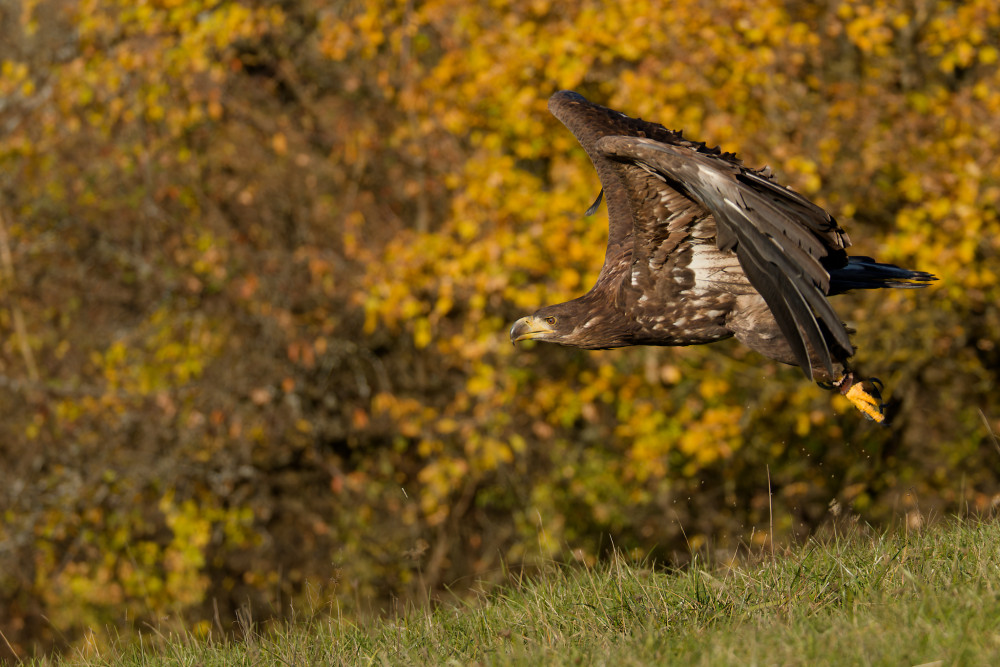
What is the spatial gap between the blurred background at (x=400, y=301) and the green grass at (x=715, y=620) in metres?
4.56

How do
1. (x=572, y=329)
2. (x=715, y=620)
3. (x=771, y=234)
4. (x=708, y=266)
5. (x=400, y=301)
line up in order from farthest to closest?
(x=400, y=301) → (x=572, y=329) → (x=708, y=266) → (x=771, y=234) → (x=715, y=620)

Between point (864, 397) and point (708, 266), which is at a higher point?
point (708, 266)

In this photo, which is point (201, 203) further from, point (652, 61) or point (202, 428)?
point (652, 61)

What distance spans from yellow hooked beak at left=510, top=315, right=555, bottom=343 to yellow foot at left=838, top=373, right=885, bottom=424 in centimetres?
132

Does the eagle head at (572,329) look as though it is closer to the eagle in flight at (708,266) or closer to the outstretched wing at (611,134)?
the eagle in flight at (708,266)

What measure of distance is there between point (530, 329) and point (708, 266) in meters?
0.87

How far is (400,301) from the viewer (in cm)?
901

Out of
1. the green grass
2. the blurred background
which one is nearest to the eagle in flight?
the green grass

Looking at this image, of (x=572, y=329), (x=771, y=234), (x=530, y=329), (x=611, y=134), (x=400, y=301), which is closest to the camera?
(x=771, y=234)

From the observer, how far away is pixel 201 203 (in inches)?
422

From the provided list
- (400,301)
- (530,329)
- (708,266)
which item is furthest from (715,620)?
(400,301)

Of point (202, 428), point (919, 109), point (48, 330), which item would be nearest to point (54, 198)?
point (48, 330)

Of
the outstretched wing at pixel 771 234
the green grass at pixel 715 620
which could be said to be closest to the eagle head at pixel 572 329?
the outstretched wing at pixel 771 234

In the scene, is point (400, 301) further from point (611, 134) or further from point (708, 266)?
point (708, 266)
